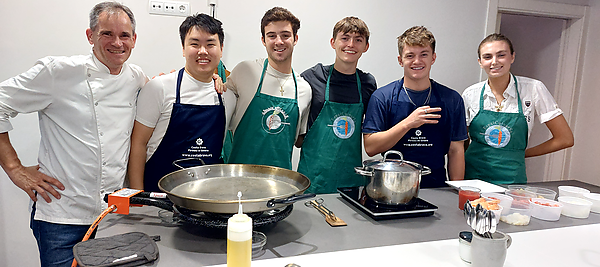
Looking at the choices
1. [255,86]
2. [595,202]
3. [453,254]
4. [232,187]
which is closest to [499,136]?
[595,202]

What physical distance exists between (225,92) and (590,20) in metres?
4.12

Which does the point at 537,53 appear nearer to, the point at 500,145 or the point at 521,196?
the point at 500,145

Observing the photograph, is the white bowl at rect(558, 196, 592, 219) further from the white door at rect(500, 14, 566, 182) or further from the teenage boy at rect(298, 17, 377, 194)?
the white door at rect(500, 14, 566, 182)

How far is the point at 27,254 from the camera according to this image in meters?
2.60

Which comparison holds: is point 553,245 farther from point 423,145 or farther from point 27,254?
point 27,254

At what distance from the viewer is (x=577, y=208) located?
154 centimetres

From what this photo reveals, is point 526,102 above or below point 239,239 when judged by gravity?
above

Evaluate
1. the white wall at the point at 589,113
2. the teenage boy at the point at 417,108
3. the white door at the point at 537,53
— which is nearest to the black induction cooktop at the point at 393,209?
the teenage boy at the point at 417,108

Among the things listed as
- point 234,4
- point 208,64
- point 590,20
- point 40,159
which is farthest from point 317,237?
point 590,20

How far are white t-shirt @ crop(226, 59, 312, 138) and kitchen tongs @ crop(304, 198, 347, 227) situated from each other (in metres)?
0.79

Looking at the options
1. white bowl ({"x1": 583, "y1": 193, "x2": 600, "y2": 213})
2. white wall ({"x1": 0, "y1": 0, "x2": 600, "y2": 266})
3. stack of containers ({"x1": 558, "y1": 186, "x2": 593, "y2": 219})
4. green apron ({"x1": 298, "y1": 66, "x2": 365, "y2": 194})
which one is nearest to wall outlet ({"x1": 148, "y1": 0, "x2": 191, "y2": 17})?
white wall ({"x1": 0, "y1": 0, "x2": 600, "y2": 266})

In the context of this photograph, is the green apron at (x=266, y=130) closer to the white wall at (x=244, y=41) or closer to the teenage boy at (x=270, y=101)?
the teenage boy at (x=270, y=101)

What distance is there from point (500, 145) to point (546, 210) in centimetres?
89

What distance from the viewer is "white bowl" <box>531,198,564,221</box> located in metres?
1.48
